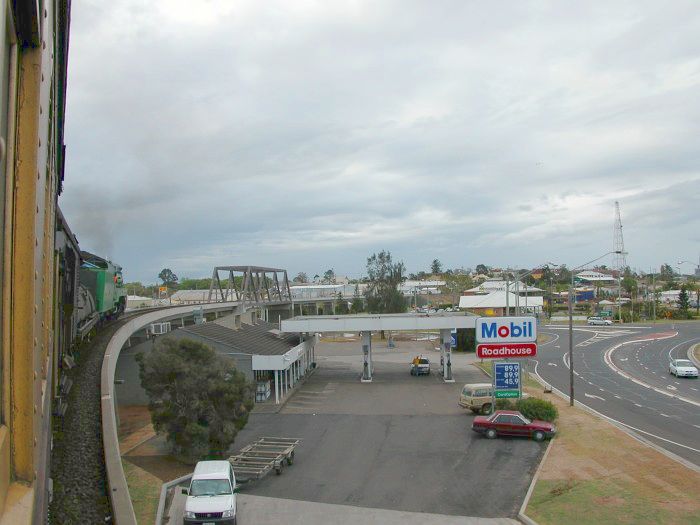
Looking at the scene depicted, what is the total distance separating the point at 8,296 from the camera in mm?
4078

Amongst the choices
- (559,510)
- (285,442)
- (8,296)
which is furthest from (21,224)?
(285,442)

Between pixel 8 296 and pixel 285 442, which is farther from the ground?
pixel 8 296

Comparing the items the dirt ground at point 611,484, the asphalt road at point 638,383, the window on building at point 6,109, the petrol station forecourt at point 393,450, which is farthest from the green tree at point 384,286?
the window on building at point 6,109

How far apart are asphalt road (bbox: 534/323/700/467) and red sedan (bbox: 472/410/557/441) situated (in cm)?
441

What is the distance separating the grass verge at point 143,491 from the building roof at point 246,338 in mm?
13007

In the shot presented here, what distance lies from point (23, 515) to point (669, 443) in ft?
87.0

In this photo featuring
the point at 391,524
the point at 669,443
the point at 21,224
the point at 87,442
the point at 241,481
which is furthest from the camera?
the point at 669,443

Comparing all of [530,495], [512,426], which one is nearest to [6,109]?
[530,495]

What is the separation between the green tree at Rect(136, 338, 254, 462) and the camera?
22.3 metres

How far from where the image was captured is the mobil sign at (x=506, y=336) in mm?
28469

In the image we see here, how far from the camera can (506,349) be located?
28.6 m

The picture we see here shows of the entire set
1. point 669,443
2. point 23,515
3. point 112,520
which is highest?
point 23,515

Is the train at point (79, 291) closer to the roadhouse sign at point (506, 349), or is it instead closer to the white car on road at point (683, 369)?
the roadhouse sign at point (506, 349)

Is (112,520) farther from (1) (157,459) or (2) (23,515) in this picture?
(1) (157,459)
